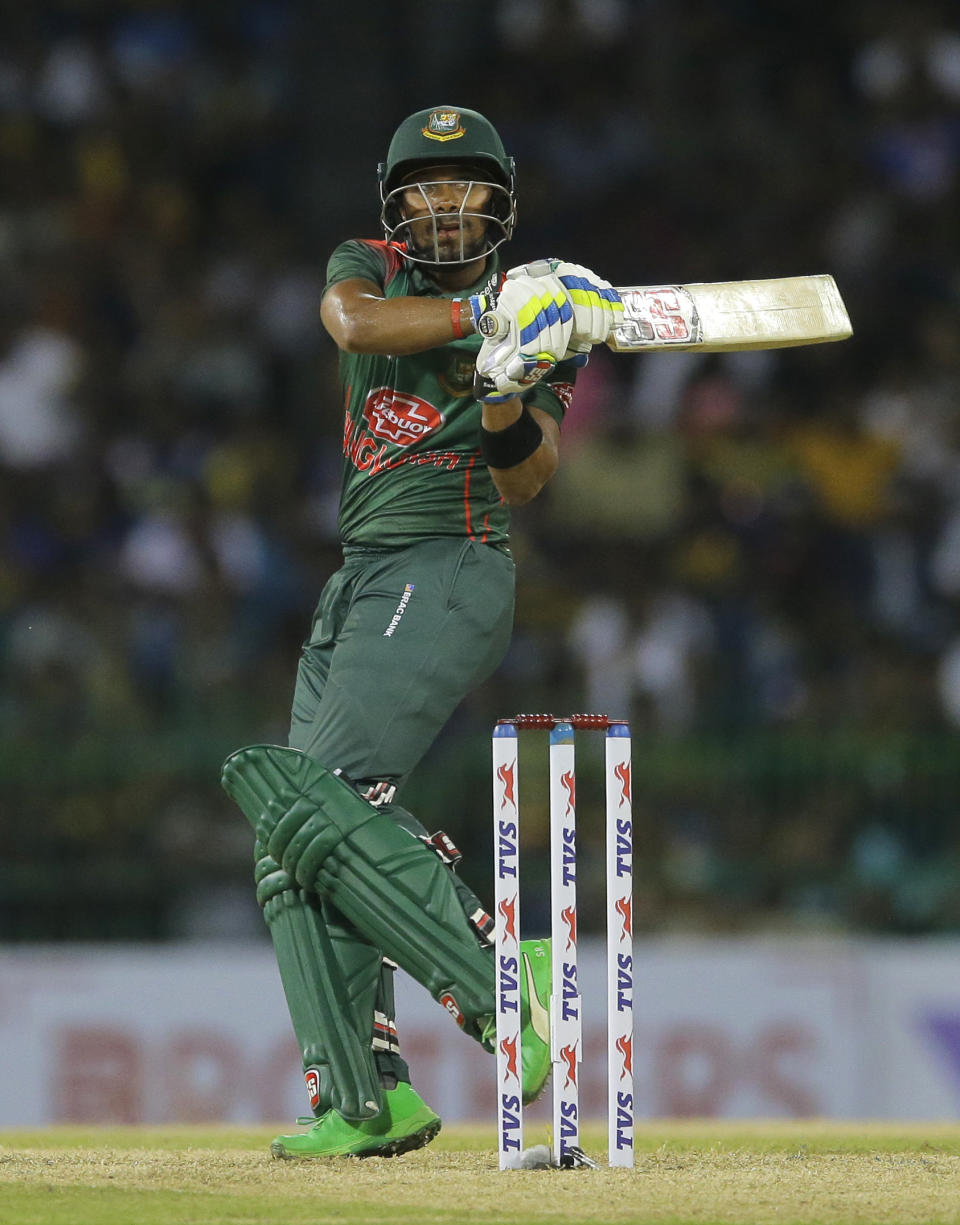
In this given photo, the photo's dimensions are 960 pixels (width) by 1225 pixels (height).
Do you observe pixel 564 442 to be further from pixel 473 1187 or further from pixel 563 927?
pixel 473 1187

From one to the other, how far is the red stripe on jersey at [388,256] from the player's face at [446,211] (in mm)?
138

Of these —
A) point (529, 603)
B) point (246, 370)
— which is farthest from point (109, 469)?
point (529, 603)

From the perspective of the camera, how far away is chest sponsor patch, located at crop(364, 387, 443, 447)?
498cm

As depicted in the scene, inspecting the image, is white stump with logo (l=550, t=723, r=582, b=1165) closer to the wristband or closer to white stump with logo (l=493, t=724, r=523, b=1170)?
white stump with logo (l=493, t=724, r=523, b=1170)

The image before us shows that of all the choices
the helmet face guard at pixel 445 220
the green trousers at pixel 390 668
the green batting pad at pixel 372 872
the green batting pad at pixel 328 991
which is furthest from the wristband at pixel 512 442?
the green batting pad at pixel 328 991

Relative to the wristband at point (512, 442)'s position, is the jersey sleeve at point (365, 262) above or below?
above

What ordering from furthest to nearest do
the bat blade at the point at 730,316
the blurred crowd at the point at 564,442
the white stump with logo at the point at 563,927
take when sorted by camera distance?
the blurred crowd at the point at 564,442 → the bat blade at the point at 730,316 → the white stump with logo at the point at 563,927

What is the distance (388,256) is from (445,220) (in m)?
0.25

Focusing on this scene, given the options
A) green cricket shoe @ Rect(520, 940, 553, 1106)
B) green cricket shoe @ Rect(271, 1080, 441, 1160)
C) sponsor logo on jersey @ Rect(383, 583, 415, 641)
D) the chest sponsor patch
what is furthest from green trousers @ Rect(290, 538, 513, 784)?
green cricket shoe @ Rect(271, 1080, 441, 1160)

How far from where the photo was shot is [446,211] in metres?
4.88

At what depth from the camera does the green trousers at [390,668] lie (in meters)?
4.78

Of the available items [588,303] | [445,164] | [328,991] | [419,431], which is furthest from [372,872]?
[445,164]

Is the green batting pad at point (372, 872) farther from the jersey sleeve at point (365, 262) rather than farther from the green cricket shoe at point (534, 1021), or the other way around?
the jersey sleeve at point (365, 262)

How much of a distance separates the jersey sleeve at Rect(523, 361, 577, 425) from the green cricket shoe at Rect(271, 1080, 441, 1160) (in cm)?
164
